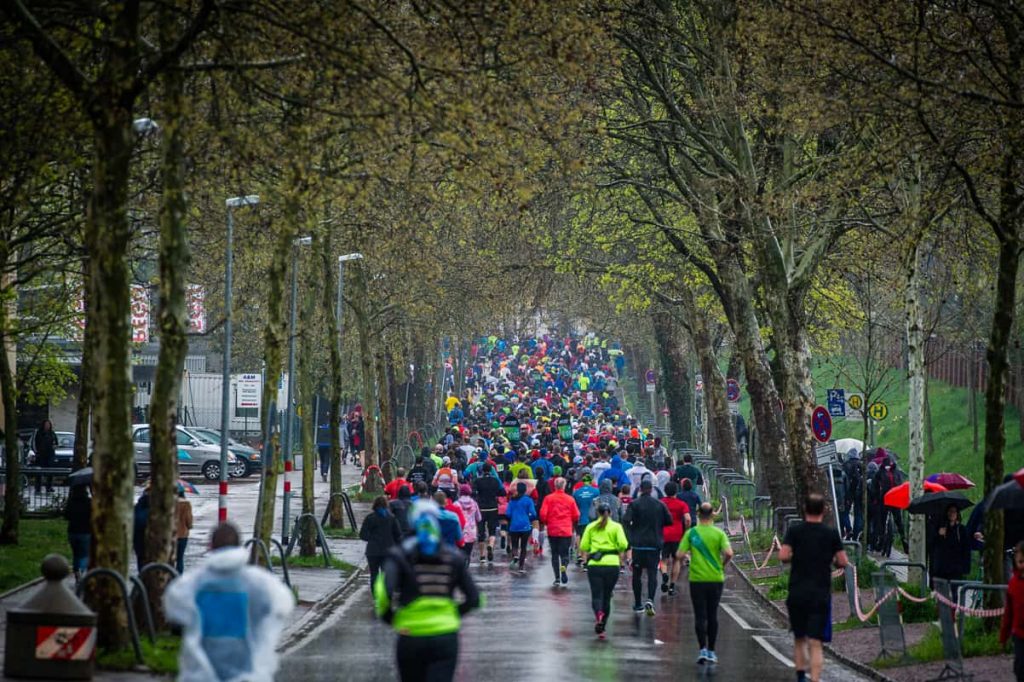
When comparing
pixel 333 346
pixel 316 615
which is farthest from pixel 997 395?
pixel 333 346

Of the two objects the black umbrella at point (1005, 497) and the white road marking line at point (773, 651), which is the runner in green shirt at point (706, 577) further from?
the black umbrella at point (1005, 497)

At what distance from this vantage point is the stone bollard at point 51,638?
44.2 ft

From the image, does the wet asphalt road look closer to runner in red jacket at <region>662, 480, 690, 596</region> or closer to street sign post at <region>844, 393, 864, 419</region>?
runner in red jacket at <region>662, 480, 690, 596</region>

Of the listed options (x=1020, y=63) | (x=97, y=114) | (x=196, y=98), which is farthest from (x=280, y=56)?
(x=1020, y=63)

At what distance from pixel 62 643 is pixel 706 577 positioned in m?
6.42

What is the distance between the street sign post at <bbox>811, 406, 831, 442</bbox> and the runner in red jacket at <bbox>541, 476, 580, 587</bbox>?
152 inches

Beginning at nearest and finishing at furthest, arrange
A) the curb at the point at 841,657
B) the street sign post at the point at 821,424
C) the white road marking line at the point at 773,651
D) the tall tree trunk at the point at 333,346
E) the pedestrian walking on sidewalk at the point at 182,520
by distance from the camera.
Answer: the curb at the point at 841,657
the white road marking line at the point at 773,651
the pedestrian walking on sidewalk at the point at 182,520
the street sign post at the point at 821,424
the tall tree trunk at the point at 333,346

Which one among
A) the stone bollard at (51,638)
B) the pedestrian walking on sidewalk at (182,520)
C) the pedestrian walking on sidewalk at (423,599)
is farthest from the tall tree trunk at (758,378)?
the pedestrian walking on sidewalk at (423,599)

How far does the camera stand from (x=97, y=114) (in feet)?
47.9

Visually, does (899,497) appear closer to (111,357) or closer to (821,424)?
(821,424)

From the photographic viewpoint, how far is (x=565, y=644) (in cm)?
1825

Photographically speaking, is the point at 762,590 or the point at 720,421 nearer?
the point at 762,590

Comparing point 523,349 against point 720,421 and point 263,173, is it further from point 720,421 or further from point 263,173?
point 263,173

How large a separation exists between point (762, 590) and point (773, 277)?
5.00m
